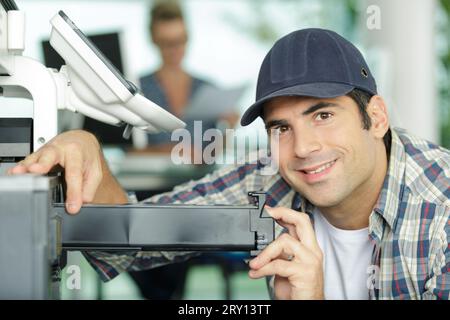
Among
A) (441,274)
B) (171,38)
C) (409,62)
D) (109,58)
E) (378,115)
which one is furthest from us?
(171,38)

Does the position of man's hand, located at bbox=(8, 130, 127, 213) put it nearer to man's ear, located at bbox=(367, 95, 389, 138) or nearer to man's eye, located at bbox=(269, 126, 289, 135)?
man's eye, located at bbox=(269, 126, 289, 135)

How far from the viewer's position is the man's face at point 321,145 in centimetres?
152

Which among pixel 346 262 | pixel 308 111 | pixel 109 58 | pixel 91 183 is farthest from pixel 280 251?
pixel 109 58

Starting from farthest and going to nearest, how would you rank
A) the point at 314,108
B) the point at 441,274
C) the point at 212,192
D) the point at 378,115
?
the point at 212,192 → the point at 378,115 → the point at 314,108 → the point at 441,274

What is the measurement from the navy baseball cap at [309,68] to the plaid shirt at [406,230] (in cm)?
26

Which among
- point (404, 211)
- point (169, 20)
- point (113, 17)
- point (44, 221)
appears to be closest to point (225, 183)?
point (404, 211)

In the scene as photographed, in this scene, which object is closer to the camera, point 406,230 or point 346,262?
point 406,230

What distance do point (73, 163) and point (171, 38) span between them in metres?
3.21

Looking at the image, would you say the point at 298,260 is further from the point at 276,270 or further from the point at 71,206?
the point at 71,206

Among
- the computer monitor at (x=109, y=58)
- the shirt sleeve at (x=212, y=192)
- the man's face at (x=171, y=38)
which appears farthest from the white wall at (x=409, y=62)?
the shirt sleeve at (x=212, y=192)

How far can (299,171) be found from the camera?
1.57 meters

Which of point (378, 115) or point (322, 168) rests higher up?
point (378, 115)

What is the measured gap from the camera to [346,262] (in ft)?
5.67

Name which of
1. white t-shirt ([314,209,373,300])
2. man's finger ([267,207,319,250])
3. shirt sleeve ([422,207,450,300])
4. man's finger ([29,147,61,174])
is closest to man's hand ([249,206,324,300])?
man's finger ([267,207,319,250])
